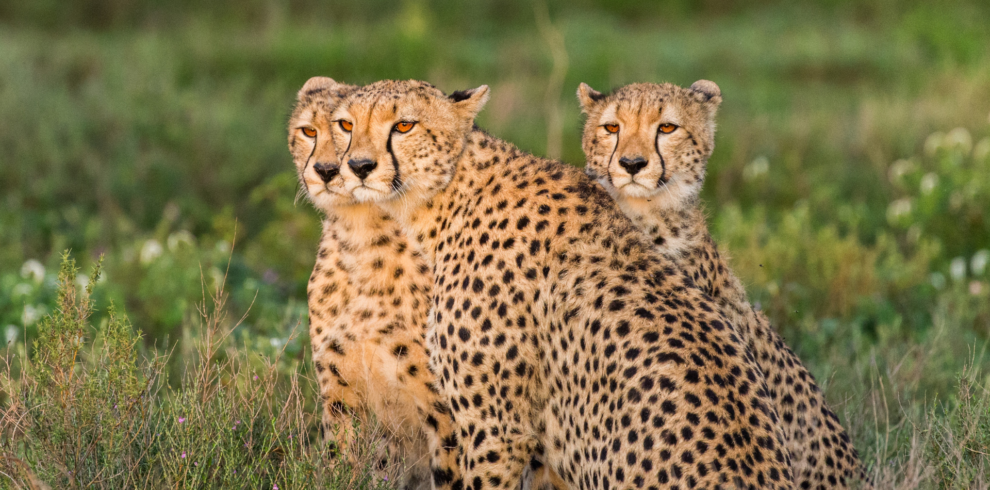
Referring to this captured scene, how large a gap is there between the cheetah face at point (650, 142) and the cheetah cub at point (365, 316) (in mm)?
728

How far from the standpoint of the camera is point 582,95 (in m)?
3.75

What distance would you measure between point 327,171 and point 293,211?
132 inches

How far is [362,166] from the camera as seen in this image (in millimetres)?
2896

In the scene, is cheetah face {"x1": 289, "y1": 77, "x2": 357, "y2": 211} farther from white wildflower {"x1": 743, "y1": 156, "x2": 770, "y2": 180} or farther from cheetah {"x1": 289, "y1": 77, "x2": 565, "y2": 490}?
white wildflower {"x1": 743, "y1": 156, "x2": 770, "y2": 180}

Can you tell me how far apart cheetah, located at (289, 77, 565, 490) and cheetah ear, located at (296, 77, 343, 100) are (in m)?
0.05

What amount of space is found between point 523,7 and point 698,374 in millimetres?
14065

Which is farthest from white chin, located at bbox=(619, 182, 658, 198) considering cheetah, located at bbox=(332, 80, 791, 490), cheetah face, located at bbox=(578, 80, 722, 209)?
cheetah, located at bbox=(332, 80, 791, 490)

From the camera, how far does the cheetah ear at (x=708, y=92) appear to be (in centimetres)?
373

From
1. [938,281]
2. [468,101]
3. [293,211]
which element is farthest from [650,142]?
[293,211]

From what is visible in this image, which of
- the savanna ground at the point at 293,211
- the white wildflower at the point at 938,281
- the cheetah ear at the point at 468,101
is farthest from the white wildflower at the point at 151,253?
the white wildflower at the point at 938,281

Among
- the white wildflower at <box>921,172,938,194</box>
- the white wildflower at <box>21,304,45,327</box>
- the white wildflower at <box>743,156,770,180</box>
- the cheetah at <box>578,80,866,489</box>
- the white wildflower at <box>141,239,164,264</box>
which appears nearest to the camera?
the cheetah at <box>578,80,866,489</box>

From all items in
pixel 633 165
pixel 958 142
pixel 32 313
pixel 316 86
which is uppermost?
pixel 316 86

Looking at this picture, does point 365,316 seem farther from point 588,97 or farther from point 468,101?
point 588,97

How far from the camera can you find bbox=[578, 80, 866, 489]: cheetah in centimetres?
306
